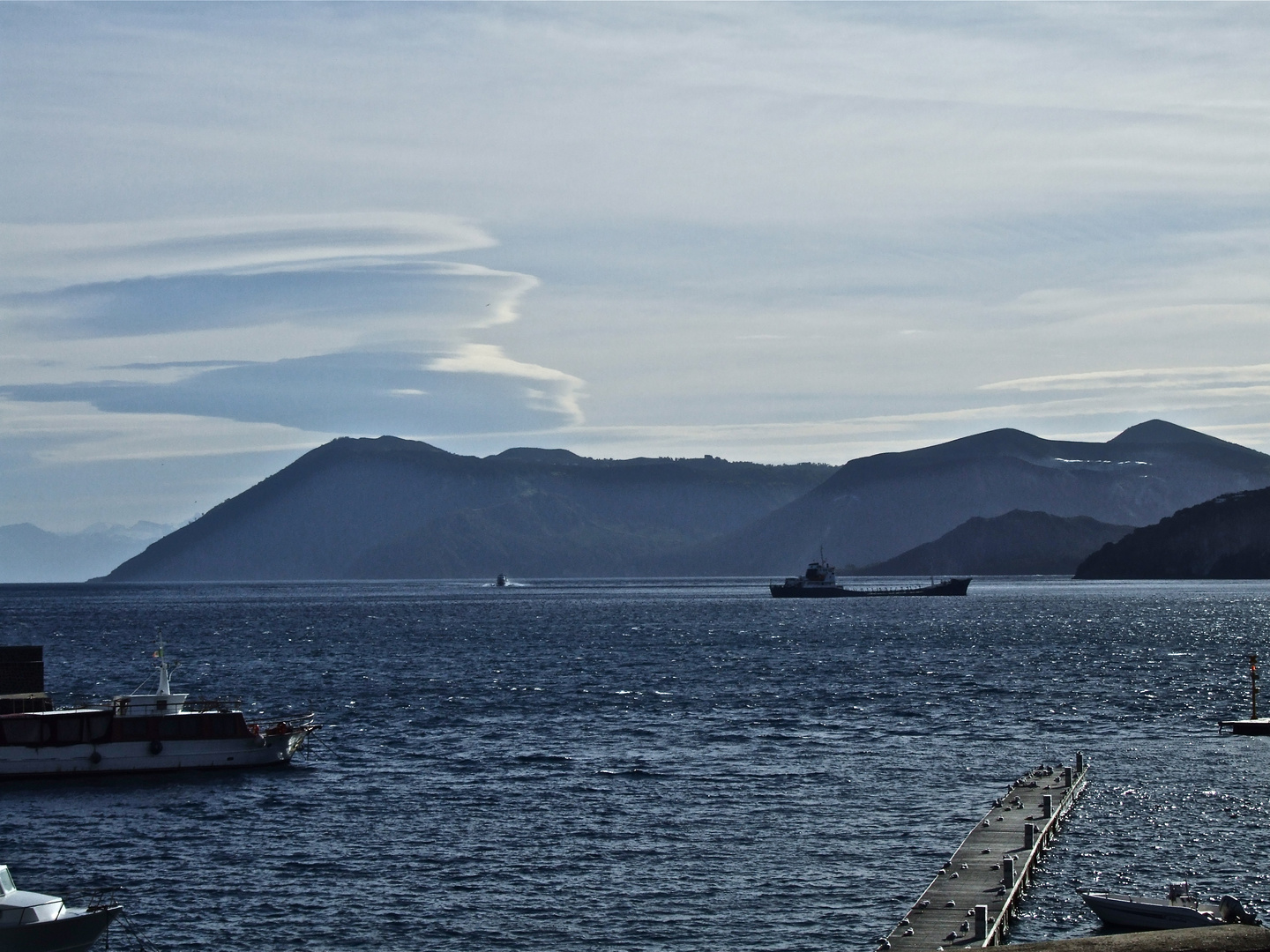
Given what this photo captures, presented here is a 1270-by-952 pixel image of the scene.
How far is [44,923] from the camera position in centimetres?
3566

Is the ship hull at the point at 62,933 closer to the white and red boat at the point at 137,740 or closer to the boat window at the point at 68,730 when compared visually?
the white and red boat at the point at 137,740

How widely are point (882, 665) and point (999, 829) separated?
250 ft

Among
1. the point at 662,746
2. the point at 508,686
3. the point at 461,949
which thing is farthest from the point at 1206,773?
the point at 508,686

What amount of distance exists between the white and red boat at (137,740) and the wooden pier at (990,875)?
35.3 meters

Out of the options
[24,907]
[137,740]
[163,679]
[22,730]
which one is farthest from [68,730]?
[24,907]

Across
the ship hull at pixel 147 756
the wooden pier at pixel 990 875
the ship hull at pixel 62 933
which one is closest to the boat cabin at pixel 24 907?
the ship hull at pixel 62 933

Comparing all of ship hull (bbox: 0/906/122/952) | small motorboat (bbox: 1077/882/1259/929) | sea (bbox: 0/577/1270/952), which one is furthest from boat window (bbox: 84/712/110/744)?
small motorboat (bbox: 1077/882/1259/929)

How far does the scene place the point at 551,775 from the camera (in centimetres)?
6462

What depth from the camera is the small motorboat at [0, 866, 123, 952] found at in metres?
35.3

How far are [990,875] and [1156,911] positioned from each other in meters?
5.54

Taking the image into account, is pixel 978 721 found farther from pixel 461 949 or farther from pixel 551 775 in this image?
pixel 461 949

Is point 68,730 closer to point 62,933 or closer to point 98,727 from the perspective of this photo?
point 98,727

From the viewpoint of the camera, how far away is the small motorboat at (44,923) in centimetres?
3531

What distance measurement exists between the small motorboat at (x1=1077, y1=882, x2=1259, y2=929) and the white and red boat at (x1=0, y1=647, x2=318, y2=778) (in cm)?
4234
